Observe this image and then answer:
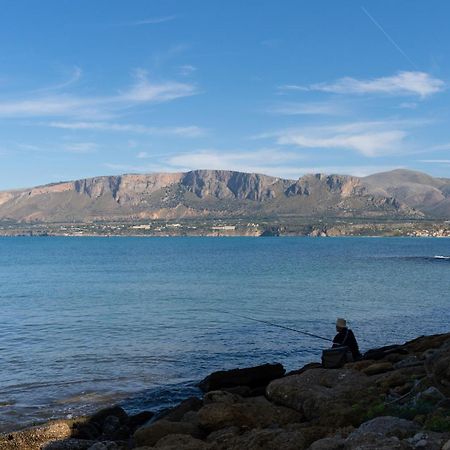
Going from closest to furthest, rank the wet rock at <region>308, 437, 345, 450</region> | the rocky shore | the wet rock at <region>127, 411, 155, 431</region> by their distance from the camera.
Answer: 1. the wet rock at <region>308, 437, 345, 450</region>
2. the rocky shore
3. the wet rock at <region>127, 411, 155, 431</region>

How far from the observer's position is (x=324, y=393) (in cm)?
1399

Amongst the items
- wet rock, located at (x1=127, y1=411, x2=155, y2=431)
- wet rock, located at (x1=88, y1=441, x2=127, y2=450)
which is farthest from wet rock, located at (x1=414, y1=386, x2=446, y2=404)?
wet rock, located at (x1=127, y1=411, x2=155, y2=431)

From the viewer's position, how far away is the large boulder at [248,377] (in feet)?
67.2

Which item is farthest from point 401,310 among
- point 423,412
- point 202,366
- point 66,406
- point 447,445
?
point 447,445

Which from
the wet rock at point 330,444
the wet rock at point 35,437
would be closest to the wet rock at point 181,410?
the wet rock at point 35,437

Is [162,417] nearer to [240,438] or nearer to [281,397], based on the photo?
[281,397]

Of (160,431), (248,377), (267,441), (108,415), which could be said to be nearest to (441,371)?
(267,441)

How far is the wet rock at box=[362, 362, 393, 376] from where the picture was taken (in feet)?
57.8

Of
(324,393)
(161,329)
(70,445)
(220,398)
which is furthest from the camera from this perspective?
(161,329)

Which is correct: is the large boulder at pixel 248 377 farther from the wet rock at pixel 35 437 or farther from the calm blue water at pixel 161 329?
the wet rock at pixel 35 437

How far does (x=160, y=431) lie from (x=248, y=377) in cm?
717

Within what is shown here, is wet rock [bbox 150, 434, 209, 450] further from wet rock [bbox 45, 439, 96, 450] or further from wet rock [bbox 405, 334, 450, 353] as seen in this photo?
wet rock [bbox 405, 334, 450, 353]

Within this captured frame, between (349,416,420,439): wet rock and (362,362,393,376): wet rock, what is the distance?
727 centimetres

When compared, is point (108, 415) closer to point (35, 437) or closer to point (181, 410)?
point (35, 437)
